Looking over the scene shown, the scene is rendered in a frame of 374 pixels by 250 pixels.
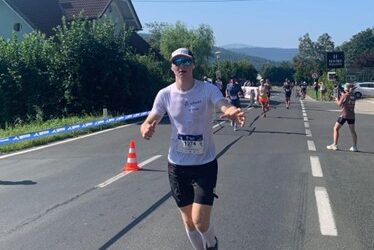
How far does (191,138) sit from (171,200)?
3.23 meters

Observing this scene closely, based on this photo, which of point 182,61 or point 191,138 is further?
point 191,138

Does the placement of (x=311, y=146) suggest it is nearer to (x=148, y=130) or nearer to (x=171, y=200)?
(x=171, y=200)

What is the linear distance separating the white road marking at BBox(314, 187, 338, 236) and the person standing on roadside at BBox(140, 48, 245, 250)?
1.94 m

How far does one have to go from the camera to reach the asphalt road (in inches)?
228

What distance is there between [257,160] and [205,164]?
7.02 m

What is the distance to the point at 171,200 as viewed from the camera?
765 cm

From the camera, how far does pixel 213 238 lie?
4.80 metres

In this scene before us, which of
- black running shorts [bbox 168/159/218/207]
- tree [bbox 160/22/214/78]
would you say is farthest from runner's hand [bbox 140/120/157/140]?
tree [bbox 160/22/214/78]

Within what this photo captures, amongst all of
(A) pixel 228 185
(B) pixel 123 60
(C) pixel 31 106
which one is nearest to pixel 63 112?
(C) pixel 31 106

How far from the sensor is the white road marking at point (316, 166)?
9.80 m

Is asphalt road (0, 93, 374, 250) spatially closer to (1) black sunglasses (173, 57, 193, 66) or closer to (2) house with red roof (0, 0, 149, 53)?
(1) black sunglasses (173, 57, 193, 66)

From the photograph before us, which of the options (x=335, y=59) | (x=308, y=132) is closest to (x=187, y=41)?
(x=335, y=59)

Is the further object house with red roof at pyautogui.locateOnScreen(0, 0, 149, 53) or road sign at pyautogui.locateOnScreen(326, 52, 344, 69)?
road sign at pyautogui.locateOnScreen(326, 52, 344, 69)

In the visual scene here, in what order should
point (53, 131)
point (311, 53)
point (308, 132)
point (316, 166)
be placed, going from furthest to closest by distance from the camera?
point (311, 53)
point (308, 132)
point (53, 131)
point (316, 166)
